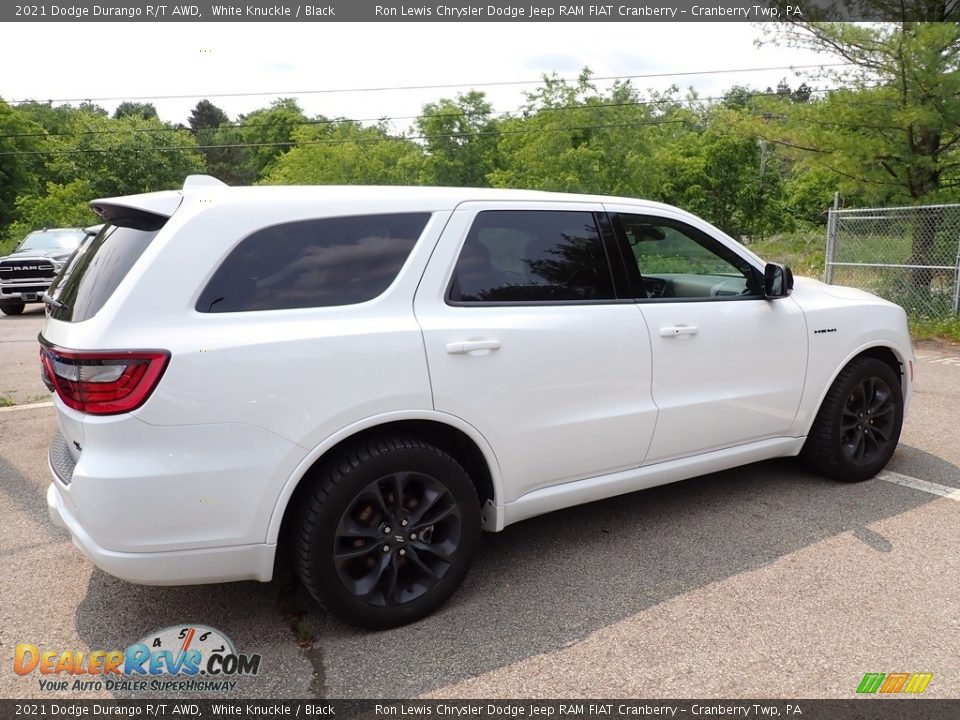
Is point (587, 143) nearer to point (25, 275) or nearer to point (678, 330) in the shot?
point (25, 275)

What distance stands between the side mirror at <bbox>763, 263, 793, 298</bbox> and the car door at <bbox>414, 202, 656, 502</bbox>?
0.92 m

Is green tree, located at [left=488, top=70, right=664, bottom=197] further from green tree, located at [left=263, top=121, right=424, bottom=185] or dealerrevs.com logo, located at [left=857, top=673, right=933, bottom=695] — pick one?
dealerrevs.com logo, located at [left=857, top=673, right=933, bottom=695]

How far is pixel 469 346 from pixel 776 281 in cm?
195

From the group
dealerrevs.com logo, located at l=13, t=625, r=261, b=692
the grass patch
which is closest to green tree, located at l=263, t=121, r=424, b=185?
the grass patch

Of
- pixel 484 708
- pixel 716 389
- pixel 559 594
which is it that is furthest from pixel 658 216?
pixel 484 708

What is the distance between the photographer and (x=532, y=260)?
131 inches

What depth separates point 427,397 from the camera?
2836mm

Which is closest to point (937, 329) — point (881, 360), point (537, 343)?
point (881, 360)

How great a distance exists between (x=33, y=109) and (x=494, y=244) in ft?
246

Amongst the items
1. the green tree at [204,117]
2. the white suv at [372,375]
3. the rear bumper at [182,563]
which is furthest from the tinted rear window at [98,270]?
the green tree at [204,117]

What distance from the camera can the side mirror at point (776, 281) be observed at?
3.87 m

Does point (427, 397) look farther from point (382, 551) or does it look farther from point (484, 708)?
point (484, 708)

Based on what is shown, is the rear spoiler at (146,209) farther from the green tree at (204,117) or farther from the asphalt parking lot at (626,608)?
the green tree at (204,117)

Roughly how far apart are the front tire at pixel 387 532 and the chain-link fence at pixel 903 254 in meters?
10.2
